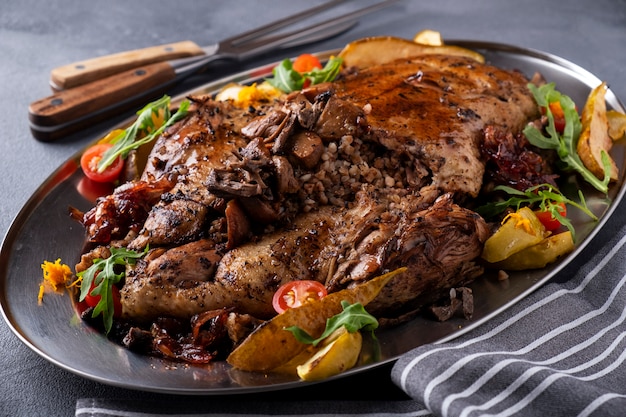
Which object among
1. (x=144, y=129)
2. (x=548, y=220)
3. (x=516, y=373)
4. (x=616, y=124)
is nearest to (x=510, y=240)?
(x=548, y=220)

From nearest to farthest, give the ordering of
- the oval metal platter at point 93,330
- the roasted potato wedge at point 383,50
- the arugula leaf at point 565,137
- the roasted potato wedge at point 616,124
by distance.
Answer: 1. the oval metal platter at point 93,330
2. the arugula leaf at point 565,137
3. the roasted potato wedge at point 616,124
4. the roasted potato wedge at point 383,50

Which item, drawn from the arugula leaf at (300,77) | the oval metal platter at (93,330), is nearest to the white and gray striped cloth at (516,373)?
the oval metal platter at (93,330)

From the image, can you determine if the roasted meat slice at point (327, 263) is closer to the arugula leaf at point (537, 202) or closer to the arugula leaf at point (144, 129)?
the arugula leaf at point (537, 202)

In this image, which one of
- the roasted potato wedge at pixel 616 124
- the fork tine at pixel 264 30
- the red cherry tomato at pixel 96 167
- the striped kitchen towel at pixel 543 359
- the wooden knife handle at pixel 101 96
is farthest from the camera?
the fork tine at pixel 264 30

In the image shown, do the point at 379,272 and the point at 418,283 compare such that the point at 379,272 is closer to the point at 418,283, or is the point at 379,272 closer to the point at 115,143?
the point at 418,283

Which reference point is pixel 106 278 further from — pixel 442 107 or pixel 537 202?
pixel 537 202

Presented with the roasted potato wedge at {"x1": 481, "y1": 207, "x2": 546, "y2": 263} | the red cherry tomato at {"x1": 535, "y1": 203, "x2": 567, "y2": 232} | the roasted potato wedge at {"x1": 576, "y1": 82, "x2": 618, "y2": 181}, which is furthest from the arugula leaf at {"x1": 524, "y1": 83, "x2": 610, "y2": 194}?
the roasted potato wedge at {"x1": 481, "y1": 207, "x2": 546, "y2": 263}
